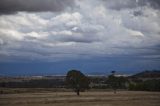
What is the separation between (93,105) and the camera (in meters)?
64.9

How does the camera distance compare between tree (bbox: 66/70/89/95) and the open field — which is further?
tree (bbox: 66/70/89/95)

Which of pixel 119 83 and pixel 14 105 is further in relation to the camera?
pixel 119 83

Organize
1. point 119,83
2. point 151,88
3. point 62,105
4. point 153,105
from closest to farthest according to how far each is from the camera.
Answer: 1. point 153,105
2. point 62,105
3. point 151,88
4. point 119,83

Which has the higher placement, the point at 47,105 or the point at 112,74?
the point at 112,74

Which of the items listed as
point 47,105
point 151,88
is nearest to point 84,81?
point 151,88

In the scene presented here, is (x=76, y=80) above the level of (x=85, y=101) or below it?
above

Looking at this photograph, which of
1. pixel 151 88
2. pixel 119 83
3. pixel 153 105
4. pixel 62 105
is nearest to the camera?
pixel 153 105

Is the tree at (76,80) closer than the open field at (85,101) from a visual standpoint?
No

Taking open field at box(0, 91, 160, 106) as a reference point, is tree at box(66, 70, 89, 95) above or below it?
above

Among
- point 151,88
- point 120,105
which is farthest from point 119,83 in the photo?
point 120,105

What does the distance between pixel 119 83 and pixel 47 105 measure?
91680 millimetres

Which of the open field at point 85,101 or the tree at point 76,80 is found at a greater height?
the tree at point 76,80

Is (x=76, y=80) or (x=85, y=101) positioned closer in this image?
(x=85, y=101)

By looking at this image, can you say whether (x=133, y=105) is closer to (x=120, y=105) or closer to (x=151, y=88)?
(x=120, y=105)
